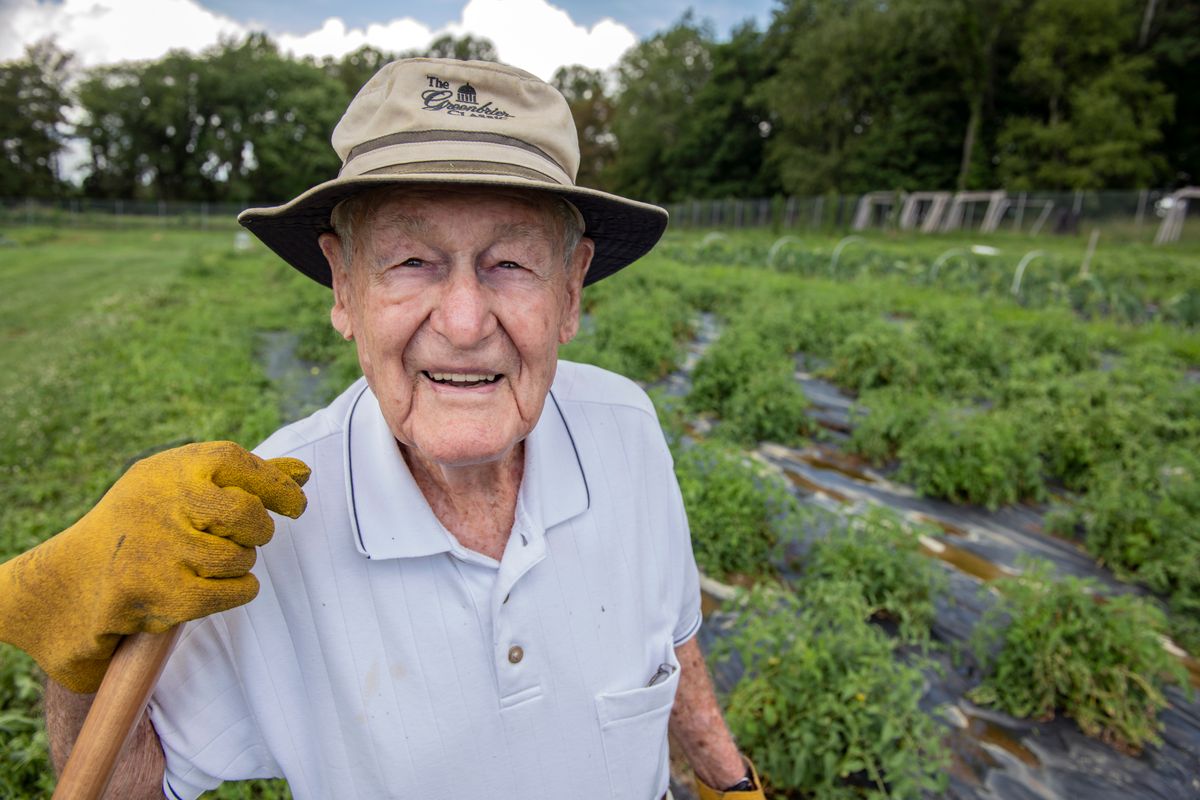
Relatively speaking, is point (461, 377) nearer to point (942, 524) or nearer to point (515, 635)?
point (515, 635)

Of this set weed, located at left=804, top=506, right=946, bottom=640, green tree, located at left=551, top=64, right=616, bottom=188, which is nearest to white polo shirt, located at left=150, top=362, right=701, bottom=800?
weed, located at left=804, top=506, right=946, bottom=640

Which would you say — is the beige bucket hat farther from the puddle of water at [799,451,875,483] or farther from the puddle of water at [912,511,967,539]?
the puddle of water at [799,451,875,483]

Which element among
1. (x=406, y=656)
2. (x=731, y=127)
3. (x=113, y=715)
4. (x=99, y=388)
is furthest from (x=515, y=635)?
(x=731, y=127)

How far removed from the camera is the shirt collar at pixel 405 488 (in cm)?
106

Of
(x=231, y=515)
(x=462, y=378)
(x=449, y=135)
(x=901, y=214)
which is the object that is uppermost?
(x=901, y=214)

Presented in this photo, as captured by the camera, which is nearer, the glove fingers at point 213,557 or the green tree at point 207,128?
the glove fingers at point 213,557

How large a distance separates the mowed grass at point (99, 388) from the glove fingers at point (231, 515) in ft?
2.71

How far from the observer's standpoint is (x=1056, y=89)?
28125mm

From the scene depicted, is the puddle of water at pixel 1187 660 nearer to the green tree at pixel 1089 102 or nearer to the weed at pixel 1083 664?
the weed at pixel 1083 664

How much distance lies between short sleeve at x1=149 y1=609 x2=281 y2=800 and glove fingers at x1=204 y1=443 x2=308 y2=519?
185 mm

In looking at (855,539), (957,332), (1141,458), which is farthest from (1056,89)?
(855,539)

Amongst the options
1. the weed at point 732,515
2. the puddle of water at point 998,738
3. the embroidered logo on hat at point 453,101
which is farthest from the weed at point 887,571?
the embroidered logo on hat at point 453,101

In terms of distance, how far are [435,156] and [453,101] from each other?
109 mm

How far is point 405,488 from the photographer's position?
43.8 inches
